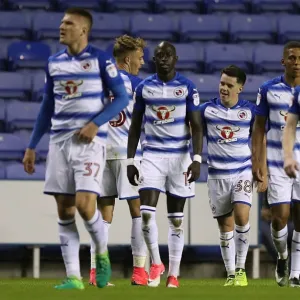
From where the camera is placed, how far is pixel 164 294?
23.1 ft

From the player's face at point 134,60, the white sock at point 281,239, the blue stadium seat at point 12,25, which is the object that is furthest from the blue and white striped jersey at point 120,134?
the blue stadium seat at point 12,25

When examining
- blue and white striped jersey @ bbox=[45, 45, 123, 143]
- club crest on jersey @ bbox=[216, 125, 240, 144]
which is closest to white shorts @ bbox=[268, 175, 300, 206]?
club crest on jersey @ bbox=[216, 125, 240, 144]

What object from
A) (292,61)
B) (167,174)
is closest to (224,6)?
(292,61)

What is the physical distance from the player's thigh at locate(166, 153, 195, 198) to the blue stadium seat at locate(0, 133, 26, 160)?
4.70 metres

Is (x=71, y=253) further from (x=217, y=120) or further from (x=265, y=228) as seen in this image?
(x=265, y=228)

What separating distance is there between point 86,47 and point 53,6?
9.54 m

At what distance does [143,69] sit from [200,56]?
832mm

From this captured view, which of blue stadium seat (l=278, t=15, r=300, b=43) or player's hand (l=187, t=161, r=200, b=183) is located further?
blue stadium seat (l=278, t=15, r=300, b=43)

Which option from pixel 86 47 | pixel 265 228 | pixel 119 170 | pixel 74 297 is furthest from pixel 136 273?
pixel 265 228

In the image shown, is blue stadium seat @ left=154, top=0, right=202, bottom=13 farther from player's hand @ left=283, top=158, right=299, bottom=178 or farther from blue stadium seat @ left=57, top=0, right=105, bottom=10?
player's hand @ left=283, top=158, right=299, bottom=178

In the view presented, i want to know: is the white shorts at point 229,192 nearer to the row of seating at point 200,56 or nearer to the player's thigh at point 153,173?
the player's thigh at point 153,173

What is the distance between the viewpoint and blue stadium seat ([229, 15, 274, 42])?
55.1 feet

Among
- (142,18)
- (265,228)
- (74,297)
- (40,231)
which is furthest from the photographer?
(142,18)

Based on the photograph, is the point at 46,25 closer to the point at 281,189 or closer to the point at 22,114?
the point at 22,114
